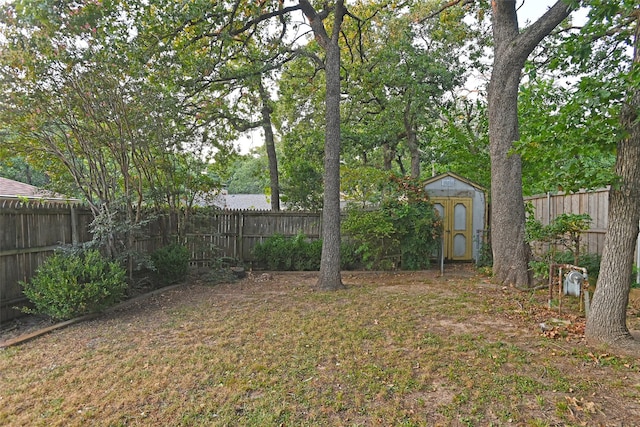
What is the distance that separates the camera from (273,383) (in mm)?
2936


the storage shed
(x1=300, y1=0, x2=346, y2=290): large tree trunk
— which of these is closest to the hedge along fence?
(x1=300, y1=0, x2=346, y2=290): large tree trunk

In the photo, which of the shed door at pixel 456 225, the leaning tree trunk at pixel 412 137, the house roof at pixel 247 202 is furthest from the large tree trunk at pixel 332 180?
the house roof at pixel 247 202

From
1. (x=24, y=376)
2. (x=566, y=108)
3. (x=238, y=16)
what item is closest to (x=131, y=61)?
(x=238, y=16)

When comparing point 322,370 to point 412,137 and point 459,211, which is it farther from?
point 412,137

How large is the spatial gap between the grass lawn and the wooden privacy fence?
62.0 inches

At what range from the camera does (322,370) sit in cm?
317

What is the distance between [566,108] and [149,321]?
16.6 ft

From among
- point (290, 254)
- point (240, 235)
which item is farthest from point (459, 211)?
point (240, 235)

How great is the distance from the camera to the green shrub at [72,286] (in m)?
4.38

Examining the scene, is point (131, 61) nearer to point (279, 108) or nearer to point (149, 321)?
point (149, 321)

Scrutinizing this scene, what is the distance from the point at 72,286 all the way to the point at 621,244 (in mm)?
5855

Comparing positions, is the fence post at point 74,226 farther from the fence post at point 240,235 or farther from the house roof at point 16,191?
the fence post at point 240,235

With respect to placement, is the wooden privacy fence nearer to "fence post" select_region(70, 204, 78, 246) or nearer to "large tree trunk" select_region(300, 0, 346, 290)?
"large tree trunk" select_region(300, 0, 346, 290)

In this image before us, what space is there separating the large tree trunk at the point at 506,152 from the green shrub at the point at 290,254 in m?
3.95
